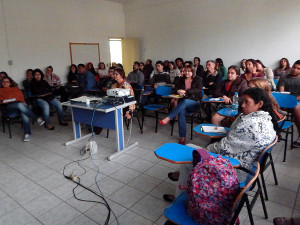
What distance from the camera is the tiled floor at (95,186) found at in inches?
79.4

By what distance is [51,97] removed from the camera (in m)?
4.83

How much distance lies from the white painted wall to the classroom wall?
57.0 inches

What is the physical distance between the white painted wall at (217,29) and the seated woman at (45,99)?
4707 millimetres

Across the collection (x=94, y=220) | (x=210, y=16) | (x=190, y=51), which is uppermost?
(x=210, y=16)

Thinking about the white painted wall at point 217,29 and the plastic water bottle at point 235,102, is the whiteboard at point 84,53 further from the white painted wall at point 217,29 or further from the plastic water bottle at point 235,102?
the plastic water bottle at point 235,102

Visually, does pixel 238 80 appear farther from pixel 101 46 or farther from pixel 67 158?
pixel 101 46

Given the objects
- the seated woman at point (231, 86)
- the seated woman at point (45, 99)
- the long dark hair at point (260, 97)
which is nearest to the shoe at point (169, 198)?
the long dark hair at point (260, 97)

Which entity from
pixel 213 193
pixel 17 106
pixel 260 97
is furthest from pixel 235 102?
pixel 17 106

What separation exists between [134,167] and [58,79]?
502 centimetres

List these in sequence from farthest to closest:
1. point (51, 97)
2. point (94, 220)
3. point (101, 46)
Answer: point (101, 46), point (51, 97), point (94, 220)

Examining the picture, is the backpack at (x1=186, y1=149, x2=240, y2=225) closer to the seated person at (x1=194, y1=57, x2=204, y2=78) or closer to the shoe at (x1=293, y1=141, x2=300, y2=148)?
the shoe at (x1=293, y1=141, x2=300, y2=148)

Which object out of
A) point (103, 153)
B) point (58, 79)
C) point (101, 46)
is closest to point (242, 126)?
point (103, 153)

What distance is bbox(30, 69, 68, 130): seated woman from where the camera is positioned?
450 cm

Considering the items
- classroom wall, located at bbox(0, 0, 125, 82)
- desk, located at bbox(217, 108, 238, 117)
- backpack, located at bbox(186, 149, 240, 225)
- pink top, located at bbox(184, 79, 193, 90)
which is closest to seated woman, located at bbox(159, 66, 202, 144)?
pink top, located at bbox(184, 79, 193, 90)
